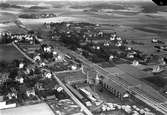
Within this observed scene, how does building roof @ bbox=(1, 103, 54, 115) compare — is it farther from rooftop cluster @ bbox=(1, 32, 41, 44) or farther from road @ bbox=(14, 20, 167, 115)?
rooftop cluster @ bbox=(1, 32, 41, 44)

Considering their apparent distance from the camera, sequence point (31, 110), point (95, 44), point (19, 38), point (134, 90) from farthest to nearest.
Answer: point (19, 38), point (95, 44), point (134, 90), point (31, 110)

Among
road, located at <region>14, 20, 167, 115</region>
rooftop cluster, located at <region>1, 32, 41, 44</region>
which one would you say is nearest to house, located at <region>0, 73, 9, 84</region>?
road, located at <region>14, 20, 167, 115</region>

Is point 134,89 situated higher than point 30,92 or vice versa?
point 30,92

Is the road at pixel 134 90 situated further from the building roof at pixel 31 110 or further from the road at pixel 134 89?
the building roof at pixel 31 110

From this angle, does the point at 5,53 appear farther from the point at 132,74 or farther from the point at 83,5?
the point at 83,5

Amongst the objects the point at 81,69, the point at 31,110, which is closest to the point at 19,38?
the point at 81,69

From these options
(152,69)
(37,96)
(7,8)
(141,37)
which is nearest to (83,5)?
(7,8)

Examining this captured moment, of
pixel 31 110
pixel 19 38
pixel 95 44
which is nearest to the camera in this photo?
pixel 31 110

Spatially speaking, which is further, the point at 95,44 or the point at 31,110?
the point at 95,44

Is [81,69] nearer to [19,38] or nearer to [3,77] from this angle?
[3,77]
